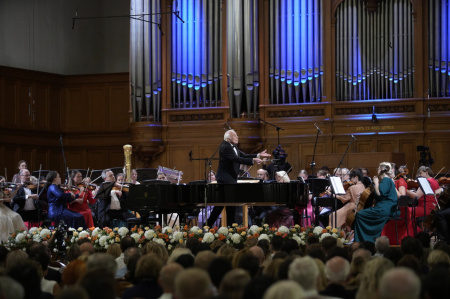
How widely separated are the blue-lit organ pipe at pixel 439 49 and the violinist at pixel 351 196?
12.6ft

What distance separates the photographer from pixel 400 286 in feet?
10.8

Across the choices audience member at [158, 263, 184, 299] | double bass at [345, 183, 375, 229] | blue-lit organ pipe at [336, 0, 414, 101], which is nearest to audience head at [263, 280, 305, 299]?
audience member at [158, 263, 184, 299]

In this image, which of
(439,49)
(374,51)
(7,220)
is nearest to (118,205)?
(7,220)

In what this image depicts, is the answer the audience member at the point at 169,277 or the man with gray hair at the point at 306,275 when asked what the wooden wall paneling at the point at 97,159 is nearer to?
the audience member at the point at 169,277

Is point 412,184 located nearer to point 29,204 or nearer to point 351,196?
point 351,196

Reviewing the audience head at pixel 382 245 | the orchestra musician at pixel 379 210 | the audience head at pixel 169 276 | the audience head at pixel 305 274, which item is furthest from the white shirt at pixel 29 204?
the audience head at pixel 305 274

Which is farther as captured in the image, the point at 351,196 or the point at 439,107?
the point at 439,107

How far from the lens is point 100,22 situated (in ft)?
59.6

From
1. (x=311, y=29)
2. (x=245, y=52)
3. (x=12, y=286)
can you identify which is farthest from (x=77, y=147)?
(x=12, y=286)

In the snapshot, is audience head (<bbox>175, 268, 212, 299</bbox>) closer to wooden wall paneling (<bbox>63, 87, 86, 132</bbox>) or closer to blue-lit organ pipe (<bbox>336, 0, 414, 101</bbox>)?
blue-lit organ pipe (<bbox>336, 0, 414, 101</bbox>)

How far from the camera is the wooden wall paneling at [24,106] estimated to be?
16891mm

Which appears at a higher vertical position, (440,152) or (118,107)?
(118,107)

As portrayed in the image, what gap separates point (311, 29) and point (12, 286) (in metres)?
12.5

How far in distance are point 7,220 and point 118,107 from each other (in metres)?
7.09
